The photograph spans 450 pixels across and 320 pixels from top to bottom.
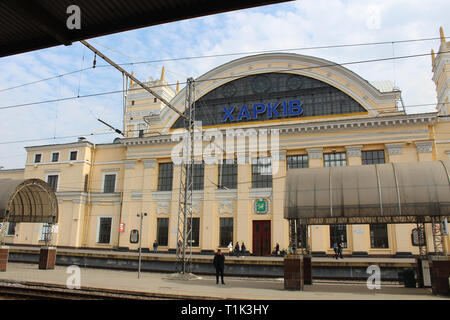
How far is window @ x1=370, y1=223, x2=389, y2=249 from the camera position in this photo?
30.5 m

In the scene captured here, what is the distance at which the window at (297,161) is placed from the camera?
34062 millimetres

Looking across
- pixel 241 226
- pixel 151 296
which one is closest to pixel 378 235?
pixel 241 226

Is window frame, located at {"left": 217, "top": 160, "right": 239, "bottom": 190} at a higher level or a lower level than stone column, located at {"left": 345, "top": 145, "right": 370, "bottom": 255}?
higher

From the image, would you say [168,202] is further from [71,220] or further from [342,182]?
[342,182]

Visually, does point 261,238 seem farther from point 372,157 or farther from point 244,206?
point 372,157

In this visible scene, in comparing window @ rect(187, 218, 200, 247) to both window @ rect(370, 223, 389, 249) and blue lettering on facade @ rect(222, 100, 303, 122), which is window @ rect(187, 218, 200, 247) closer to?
blue lettering on facade @ rect(222, 100, 303, 122)

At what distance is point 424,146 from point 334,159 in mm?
7260

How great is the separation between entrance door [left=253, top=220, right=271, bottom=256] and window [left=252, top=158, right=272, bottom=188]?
3444mm

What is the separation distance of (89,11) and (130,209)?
3287 cm

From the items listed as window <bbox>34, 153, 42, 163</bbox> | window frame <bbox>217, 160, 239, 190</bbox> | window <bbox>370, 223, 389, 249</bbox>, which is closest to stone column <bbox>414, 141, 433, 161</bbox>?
window <bbox>370, 223, 389, 249</bbox>

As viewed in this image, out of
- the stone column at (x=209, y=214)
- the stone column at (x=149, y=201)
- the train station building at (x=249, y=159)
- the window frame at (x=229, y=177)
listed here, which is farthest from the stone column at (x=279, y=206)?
the stone column at (x=149, y=201)

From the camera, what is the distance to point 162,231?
37.2 meters

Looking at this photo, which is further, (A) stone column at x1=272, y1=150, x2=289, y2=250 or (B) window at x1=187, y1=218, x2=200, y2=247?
(B) window at x1=187, y1=218, x2=200, y2=247

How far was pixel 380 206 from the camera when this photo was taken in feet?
53.6
